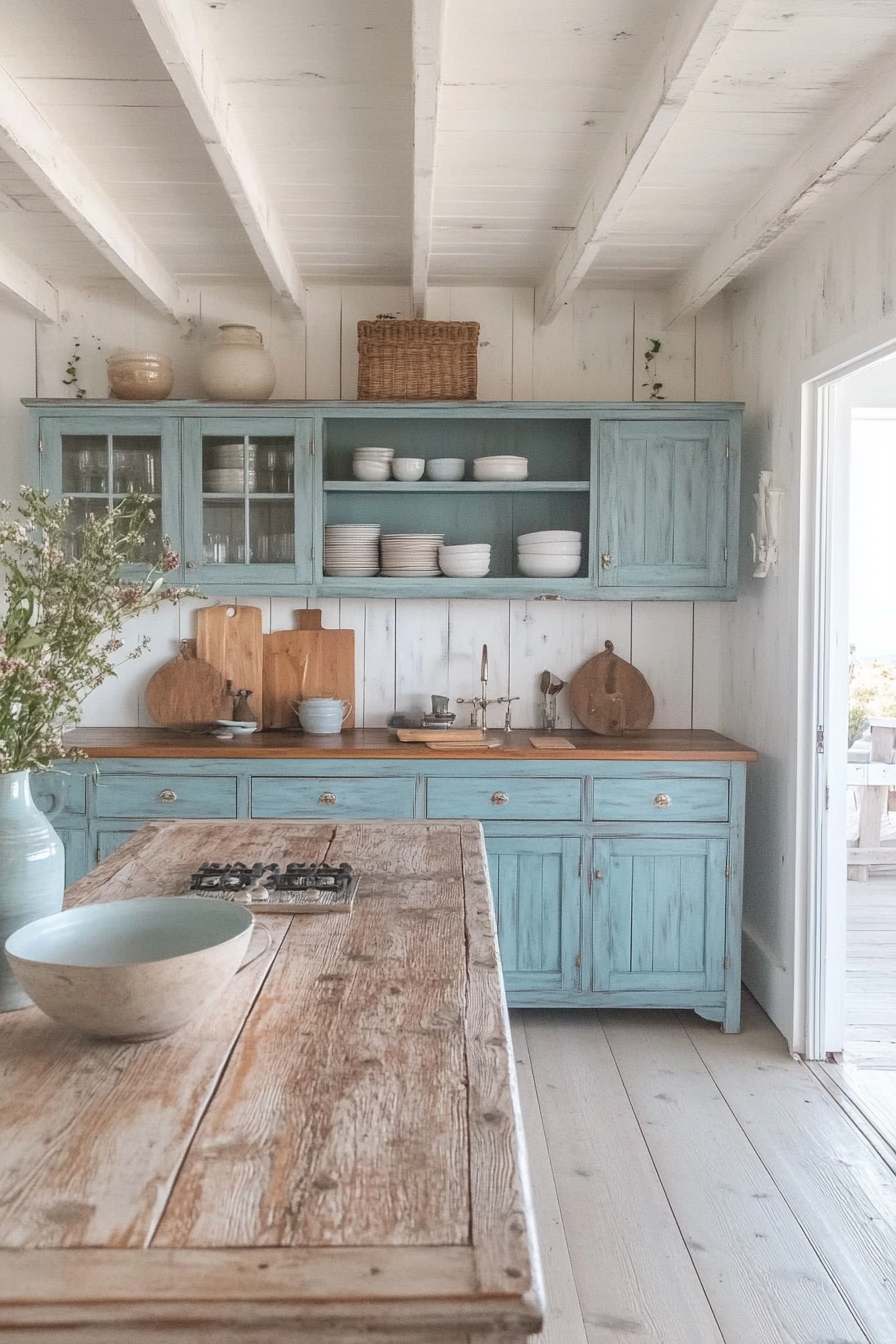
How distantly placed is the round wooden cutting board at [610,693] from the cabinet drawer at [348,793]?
89 cm

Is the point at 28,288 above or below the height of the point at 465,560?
above

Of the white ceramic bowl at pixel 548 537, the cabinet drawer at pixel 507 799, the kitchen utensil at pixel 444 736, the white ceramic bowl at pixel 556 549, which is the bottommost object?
the cabinet drawer at pixel 507 799

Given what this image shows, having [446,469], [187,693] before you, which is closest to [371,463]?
[446,469]

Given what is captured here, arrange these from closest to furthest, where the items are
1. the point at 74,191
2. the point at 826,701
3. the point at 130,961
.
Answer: the point at 130,961 < the point at 74,191 < the point at 826,701

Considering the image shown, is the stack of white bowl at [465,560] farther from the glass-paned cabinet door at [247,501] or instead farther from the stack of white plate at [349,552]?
the glass-paned cabinet door at [247,501]

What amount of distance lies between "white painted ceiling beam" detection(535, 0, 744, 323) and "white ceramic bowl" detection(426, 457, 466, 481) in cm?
71

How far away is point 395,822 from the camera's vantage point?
2.71m

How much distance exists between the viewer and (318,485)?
3.93 m

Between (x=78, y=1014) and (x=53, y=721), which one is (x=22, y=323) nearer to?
(x=53, y=721)

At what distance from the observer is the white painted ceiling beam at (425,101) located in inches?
75.9

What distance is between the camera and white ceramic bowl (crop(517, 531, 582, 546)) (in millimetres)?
3949

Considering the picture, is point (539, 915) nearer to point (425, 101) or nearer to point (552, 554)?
point (552, 554)

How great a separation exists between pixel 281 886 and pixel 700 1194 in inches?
56.3

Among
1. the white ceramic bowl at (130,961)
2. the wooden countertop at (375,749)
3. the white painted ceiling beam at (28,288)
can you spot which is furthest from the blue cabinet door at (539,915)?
the white painted ceiling beam at (28,288)
